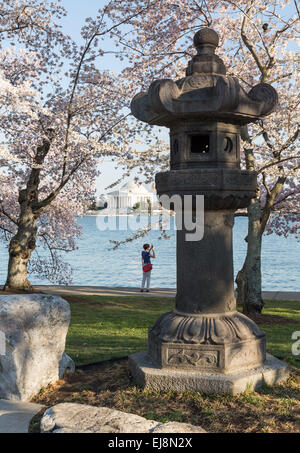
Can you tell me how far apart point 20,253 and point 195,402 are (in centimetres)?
1097

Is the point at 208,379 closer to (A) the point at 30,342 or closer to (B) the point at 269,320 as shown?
(A) the point at 30,342

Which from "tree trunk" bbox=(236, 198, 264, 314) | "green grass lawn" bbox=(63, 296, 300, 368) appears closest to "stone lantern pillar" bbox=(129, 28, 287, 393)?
"green grass lawn" bbox=(63, 296, 300, 368)

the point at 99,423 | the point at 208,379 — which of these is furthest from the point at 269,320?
the point at 99,423

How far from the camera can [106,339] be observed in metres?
8.99

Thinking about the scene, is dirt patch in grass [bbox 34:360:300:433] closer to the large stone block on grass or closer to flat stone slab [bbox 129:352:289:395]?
flat stone slab [bbox 129:352:289:395]

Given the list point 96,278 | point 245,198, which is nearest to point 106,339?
point 245,198

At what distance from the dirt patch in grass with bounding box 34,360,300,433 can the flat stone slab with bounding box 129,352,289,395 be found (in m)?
0.08

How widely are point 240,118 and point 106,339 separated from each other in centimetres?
504

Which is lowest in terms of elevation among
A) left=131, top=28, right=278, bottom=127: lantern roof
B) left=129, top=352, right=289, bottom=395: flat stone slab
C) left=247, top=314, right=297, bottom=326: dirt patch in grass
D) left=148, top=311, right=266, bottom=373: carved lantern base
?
left=247, top=314, right=297, bottom=326: dirt patch in grass

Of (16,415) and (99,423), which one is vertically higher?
(99,423)

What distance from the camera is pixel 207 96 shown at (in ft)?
18.7

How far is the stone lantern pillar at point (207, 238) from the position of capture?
5484 mm

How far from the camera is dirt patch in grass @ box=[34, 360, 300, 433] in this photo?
4566mm
